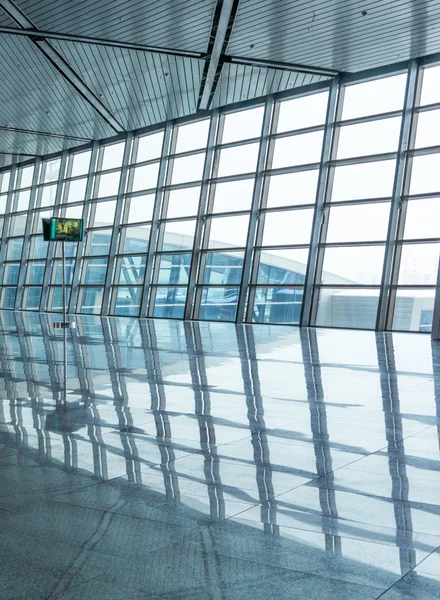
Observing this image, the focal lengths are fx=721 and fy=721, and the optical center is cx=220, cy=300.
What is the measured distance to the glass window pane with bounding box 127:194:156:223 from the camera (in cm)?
2842

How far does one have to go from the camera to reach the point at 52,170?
34.3m

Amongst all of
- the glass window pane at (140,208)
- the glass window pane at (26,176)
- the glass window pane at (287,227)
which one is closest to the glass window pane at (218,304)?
the glass window pane at (287,227)

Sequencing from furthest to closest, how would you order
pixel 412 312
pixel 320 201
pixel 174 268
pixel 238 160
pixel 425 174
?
1. pixel 174 268
2. pixel 238 160
3. pixel 320 201
4. pixel 412 312
5. pixel 425 174

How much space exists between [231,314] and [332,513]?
22.0m

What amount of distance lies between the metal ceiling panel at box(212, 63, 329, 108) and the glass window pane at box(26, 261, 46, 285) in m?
13.1

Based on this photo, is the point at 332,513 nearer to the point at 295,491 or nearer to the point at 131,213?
the point at 295,491

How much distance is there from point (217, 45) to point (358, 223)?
6584 mm

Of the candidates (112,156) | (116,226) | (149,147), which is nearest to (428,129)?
(149,147)

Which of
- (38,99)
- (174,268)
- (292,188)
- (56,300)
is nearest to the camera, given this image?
(292,188)

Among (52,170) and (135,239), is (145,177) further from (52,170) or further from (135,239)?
(52,170)

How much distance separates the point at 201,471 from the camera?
11.4 ft

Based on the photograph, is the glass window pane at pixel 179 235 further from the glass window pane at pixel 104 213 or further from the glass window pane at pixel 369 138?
the glass window pane at pixel 369 138

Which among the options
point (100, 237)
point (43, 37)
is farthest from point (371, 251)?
point (100, 237)

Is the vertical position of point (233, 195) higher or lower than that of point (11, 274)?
higher
